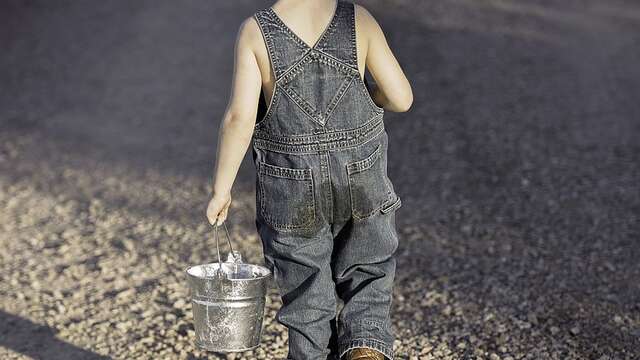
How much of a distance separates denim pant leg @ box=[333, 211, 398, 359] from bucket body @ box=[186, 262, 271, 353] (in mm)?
280

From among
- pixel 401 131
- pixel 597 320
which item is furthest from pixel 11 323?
pixel 401 131

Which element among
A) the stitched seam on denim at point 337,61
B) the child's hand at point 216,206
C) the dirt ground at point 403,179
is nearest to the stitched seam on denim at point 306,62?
the stitched seam on denim at point 337,61

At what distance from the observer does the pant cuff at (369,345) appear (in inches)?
132

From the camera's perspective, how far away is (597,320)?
4.39 meters

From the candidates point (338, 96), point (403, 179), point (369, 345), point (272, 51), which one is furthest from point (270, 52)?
point (403, 179)

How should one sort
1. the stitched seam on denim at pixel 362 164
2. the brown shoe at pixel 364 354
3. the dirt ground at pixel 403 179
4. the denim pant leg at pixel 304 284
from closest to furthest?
1. the stitched seam on denim at pixel 362 164
2. the denim pant leg at pixel 304 284
3. the brown shoe at pixel 364 354
4. the dirt ground at pixel 403 179

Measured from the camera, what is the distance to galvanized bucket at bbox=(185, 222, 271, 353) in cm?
324

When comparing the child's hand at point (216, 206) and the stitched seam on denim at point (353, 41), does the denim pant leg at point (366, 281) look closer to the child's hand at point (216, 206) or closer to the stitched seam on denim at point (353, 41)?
the child's hand at point (216, 206)

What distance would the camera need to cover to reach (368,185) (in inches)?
126

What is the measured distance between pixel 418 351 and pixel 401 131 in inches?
156

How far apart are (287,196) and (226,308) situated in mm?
432

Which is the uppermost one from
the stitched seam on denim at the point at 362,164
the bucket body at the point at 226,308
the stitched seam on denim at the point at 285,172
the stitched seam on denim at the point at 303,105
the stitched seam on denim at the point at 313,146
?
the stitched seam on denim at the point at 303,105

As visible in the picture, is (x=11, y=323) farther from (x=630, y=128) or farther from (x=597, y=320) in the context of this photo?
(x=630, y=128)

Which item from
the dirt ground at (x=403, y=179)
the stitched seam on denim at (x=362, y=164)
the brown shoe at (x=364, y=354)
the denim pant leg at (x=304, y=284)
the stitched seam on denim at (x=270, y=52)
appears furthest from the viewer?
the dirt ground at (x=403, y=179)
